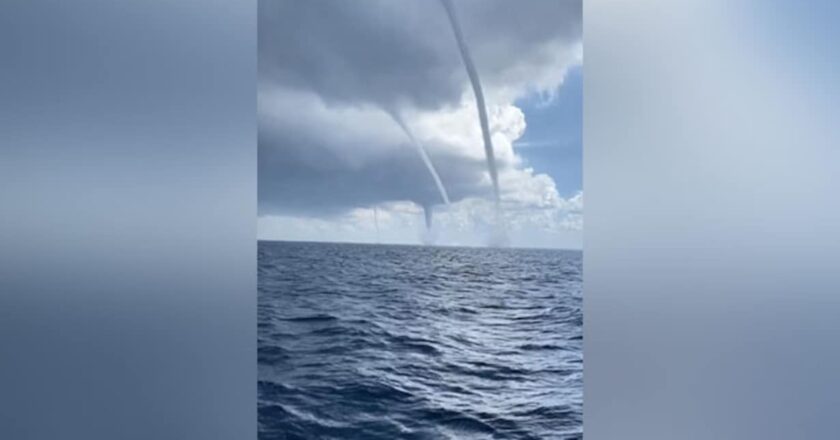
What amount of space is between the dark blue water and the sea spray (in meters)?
0.46

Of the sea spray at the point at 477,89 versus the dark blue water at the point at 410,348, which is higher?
the sea spray at the point at 477,89

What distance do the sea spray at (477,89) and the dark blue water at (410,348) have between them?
457 millimetres

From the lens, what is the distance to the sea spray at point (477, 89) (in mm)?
4125

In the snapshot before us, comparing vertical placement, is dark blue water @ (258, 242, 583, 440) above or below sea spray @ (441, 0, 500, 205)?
below

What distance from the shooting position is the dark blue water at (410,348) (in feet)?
13.4

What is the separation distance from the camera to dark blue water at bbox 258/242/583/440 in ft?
13.4

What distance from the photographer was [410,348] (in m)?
4.12

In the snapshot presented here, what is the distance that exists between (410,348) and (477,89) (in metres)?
1.48

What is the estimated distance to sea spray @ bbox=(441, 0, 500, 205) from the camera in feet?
13.5

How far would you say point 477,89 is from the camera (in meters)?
4.15

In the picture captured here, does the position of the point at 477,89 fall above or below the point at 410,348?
above
